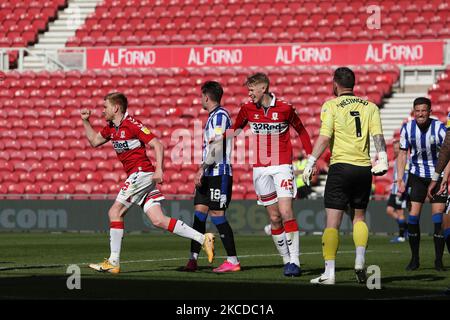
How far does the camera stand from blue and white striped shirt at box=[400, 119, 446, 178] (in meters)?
14.0

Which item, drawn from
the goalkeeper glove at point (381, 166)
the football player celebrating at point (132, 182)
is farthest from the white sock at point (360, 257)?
the football player celebrating at point (132, 182)

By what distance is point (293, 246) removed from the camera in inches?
495

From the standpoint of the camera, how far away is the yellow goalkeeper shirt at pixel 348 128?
36.8ft

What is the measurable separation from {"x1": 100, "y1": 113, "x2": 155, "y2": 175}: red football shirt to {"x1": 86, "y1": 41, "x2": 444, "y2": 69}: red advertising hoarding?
18871mm

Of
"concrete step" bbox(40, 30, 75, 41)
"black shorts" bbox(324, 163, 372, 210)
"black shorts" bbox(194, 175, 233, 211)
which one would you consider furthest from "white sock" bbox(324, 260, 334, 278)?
"concrete step" bbox(40, 30, 75, 41)

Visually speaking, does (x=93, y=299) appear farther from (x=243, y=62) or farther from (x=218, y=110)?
(x=243, y=62)

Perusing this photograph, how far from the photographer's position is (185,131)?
29281 mm

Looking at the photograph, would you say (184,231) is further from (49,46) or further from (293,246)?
(49,46)

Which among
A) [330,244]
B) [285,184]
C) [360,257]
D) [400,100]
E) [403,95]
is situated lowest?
[360,257]

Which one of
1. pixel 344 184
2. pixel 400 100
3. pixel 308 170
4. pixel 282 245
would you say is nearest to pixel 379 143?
pixel 344 184

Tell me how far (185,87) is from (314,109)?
4.37m

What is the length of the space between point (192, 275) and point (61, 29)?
25.1 meters

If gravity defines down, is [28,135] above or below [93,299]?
above

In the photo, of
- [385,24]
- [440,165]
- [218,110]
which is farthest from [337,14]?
[440,165]
